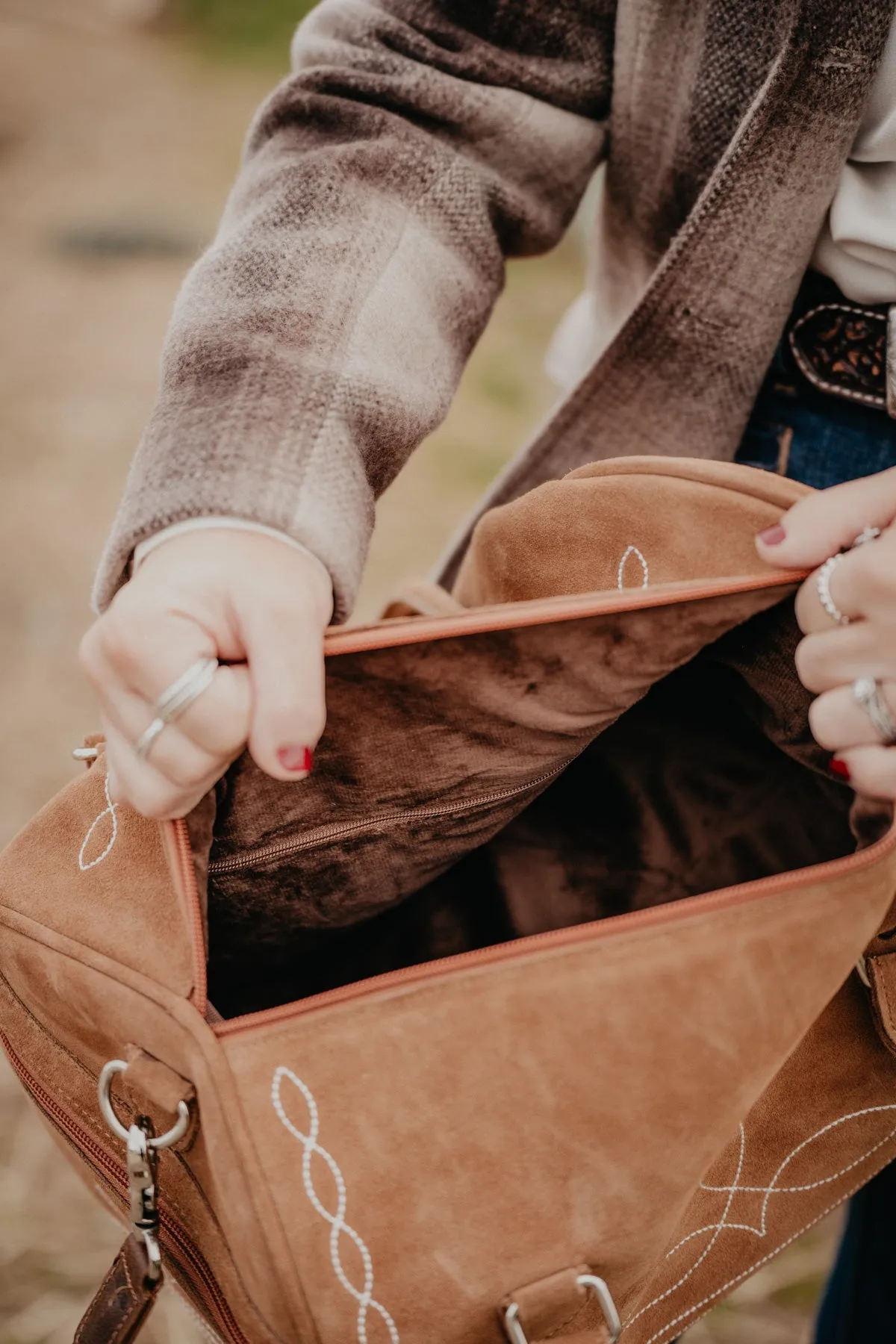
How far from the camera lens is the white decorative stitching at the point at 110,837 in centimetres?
57

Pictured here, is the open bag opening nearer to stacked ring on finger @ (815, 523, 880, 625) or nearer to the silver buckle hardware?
stacked ring on finger @ (815, 523, 880, 625)

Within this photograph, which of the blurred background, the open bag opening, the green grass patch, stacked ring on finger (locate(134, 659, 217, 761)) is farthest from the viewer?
the green grass patch

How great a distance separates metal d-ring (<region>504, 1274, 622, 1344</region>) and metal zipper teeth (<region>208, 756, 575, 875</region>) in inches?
10.7

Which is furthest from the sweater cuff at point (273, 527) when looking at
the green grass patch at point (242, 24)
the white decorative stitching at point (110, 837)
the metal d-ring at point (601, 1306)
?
the green grass patch at point (242, 24)

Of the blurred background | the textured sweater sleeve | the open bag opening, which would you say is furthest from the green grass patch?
the open bag opening

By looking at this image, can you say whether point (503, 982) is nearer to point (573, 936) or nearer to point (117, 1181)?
point (573, 936)

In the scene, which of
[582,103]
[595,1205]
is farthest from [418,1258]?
[582,103]

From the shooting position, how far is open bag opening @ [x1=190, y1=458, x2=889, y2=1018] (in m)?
0.54

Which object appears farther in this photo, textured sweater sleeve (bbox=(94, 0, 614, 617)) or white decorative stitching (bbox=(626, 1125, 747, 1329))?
white decorative stitching (bbox=(626, 1125, 747, 1329))

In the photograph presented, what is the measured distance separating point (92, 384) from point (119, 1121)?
103 inches

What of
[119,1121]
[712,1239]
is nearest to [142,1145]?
[119,1121]

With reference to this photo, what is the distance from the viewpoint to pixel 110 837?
58 centimetres

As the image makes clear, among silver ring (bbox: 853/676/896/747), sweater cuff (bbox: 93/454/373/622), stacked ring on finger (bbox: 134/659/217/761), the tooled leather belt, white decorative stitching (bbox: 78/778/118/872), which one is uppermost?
the tooled leather belt

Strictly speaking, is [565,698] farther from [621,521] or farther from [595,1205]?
[595,1205]
